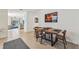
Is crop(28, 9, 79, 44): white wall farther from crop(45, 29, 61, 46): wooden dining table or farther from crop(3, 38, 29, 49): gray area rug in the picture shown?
crop(3, 38, 29, 49): gray area rug

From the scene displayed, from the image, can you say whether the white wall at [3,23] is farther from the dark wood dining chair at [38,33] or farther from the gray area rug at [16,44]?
the dark wood dining chair at [38,33]

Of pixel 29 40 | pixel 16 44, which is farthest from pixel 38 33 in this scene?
pixel 16 44

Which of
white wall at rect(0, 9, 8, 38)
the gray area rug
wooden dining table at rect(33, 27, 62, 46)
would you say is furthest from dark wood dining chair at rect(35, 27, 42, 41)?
white wall at rect(0, 9, 8, 38)

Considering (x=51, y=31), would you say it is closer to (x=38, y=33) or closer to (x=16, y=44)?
(x=38, y=33)

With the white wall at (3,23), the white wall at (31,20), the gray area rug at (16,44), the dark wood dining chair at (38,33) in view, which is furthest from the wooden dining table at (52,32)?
the white wall at (3,23)

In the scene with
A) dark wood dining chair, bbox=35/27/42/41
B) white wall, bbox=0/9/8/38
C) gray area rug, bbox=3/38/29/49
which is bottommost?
gray area rug, bbox=3/38/29/49

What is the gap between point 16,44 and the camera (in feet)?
6.35

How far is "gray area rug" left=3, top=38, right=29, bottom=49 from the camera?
6.18ft

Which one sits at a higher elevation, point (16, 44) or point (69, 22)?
point (69, 22)

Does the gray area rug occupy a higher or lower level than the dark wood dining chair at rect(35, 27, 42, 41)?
lower
